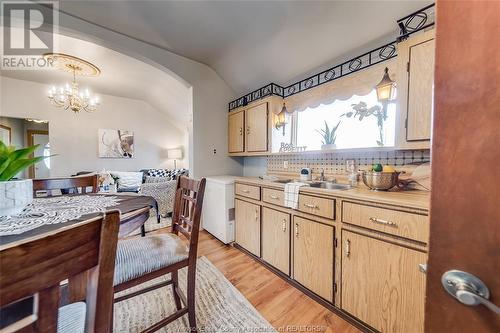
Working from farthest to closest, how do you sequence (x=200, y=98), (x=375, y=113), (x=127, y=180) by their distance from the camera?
1. (x=127, y=180)
2. (x=200, y=98)
3. (x=375, y=113)

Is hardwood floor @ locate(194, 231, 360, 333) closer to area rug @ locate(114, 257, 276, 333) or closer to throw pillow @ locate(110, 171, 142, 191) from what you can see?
area rug @ locate(114, 257, 276, 333)

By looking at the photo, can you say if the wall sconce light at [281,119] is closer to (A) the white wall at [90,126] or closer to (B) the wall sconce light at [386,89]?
(B) the wall sconce light at [386,89]

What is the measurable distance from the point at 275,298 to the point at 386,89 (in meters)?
1.90

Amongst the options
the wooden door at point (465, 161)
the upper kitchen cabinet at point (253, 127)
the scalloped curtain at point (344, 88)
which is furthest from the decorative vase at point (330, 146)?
the wooden door at point (465, 161)

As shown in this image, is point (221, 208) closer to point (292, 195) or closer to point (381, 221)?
point (292, 195)

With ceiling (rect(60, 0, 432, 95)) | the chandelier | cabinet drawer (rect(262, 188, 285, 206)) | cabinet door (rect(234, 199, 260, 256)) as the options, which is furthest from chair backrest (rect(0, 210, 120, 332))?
the chandelier

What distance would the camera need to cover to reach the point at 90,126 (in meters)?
4.37

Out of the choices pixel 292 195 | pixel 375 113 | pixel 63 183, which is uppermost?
pixel 375 113

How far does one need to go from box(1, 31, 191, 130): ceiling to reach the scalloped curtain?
5.60 ft

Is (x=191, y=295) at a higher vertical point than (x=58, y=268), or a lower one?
lower

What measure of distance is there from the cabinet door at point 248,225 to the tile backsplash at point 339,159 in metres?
0.73

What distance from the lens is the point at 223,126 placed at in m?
3.12

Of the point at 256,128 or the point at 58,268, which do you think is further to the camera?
the point at 256,128

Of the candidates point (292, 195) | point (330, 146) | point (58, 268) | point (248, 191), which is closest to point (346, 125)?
point (330, 146)
